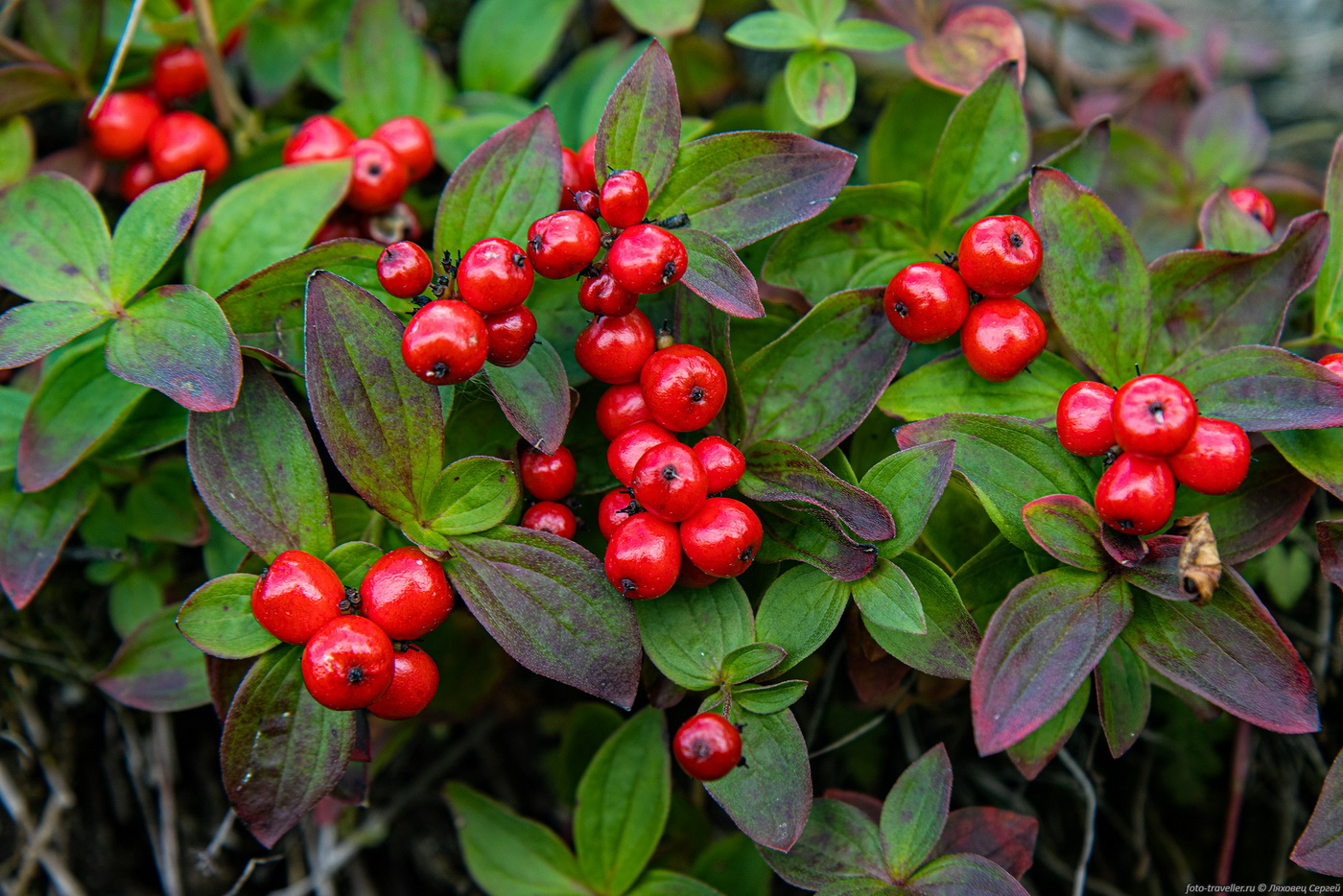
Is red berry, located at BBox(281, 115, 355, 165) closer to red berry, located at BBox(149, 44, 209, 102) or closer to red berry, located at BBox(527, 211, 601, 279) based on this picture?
red berry, located at BBox(149, 44, 209, 102)

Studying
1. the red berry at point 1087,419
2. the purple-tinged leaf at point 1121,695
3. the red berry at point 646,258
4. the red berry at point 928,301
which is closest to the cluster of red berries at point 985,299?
the red berry at point 928,301

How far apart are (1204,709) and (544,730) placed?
8.75 feet

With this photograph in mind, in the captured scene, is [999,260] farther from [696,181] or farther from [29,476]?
[29,476]

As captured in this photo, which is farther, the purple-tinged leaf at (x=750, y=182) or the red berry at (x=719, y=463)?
the purple-tinged leaf at (x=750, y=182)

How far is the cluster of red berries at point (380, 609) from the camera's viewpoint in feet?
7.54

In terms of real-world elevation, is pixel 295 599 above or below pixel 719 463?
below

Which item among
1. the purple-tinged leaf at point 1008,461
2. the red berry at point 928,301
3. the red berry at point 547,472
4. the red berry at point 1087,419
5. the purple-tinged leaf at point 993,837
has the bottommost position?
the purple-tinged leaf at point 993,837

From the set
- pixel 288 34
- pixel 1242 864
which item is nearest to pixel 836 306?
pixel 288 34

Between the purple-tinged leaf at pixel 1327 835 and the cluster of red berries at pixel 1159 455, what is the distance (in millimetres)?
919

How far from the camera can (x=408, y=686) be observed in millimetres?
2324

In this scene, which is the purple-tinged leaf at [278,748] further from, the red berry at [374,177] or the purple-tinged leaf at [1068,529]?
the purple-tinged leaf at [1068,529]

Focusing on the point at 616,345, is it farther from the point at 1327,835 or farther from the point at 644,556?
the point at 1327,835

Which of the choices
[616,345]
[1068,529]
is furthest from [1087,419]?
[616,345]

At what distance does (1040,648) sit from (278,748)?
2.14m
